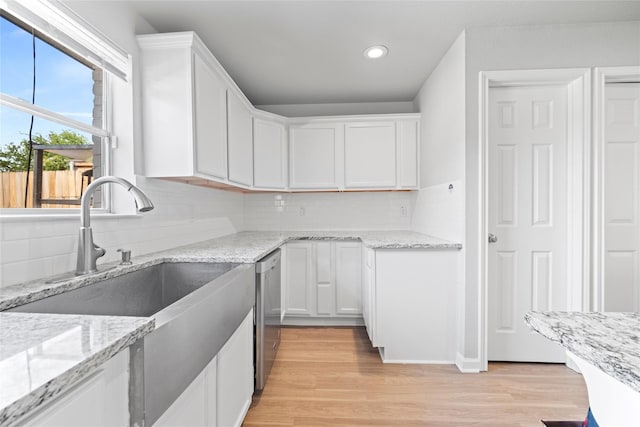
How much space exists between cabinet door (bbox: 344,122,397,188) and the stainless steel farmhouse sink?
6.08 ft

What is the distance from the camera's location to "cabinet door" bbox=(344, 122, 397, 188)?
310 cm

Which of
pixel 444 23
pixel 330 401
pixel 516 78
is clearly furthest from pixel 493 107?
pixel 330 401

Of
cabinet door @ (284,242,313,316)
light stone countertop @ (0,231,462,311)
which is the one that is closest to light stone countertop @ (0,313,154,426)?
light stone countertop @ (0,231,462,311)

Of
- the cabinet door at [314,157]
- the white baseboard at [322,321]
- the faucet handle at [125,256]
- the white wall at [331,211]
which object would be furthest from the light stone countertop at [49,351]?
the white wall at [331,211]

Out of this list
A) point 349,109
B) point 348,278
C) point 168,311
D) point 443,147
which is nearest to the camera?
point 168,311

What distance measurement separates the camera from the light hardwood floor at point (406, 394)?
5.26 feet

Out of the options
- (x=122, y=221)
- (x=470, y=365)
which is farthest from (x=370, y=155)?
(x=122, y=221)

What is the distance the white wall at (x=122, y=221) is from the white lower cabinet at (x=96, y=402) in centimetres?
81

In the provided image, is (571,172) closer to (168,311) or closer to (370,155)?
(370,155)

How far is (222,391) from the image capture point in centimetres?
119

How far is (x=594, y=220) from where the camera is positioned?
6.56 ft

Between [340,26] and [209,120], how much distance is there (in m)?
1.10

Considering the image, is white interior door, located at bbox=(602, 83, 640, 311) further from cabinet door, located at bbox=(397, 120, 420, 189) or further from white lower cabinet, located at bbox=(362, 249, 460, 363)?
cabinet door, located at bbox=(397, 120, 420, 189)

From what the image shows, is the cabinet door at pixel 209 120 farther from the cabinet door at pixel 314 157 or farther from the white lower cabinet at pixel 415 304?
the white lower cabinet at pixel 415 304
